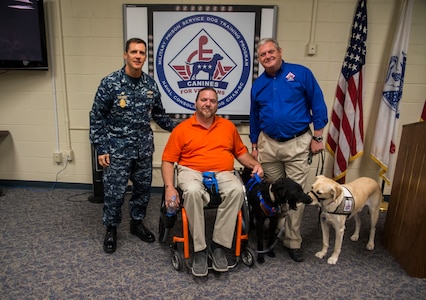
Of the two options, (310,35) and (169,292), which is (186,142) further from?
(310,35)

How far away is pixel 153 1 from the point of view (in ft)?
9.11

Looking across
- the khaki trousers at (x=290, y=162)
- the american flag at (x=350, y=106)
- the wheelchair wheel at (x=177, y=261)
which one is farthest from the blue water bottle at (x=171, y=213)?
the american flag at (x=350, y=106)

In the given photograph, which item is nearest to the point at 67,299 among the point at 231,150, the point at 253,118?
the point at 231,150

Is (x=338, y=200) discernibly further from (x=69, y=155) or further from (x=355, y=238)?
(x=69, y=155)

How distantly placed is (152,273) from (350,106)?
2186 millimetres

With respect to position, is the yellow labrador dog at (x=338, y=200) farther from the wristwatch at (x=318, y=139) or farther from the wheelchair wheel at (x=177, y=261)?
the wheelchair wheel at (x=177, y=261)

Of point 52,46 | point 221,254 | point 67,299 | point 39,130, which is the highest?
point 52,46

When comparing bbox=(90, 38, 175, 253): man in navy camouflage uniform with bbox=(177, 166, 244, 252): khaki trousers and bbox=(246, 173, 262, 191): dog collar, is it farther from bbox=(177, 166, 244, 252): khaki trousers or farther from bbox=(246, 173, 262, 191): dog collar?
bbox=(246, 173, 262, 191): dog collar

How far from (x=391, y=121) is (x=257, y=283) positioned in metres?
1.97

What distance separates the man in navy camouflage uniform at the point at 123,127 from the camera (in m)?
1.89

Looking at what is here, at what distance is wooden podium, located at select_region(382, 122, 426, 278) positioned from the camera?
1853 mm

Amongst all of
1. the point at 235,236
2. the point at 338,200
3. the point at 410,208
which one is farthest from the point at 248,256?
the point at 410,208

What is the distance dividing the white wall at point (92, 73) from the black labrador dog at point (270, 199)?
118 centimetres

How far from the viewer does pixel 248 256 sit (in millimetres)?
1947
